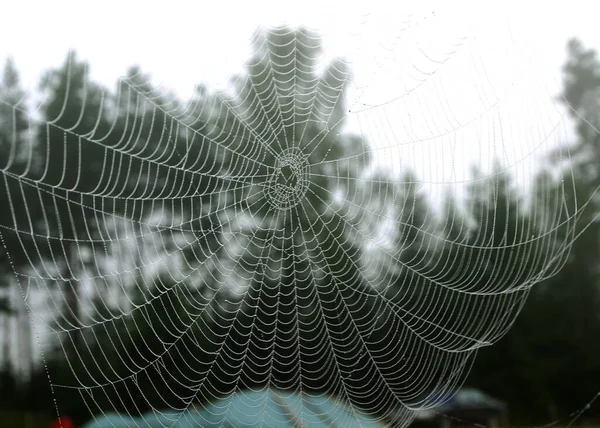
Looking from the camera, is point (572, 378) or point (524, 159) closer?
point (524, 159)

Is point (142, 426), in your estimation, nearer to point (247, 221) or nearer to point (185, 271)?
point (185, 271)

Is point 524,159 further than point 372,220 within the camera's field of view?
No

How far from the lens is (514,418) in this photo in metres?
20.3

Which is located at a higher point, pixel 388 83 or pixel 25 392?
pixel 388 83

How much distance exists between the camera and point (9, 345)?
2288 cm

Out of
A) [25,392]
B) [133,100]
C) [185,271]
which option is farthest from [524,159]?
[25,392]

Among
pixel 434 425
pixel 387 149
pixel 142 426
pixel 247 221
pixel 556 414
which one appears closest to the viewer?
pixel 387 149

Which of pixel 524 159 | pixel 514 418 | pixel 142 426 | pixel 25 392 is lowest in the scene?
pixel 514 418

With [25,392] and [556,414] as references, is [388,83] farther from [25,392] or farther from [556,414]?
[25,392]

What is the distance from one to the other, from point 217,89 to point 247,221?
1477 mm

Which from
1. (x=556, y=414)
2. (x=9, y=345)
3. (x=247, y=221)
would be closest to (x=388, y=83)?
(x=247, y=221)

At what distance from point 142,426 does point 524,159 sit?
7363mm

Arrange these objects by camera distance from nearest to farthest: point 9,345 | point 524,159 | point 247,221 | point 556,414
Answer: point 524,159 → point 247,221 → point 556,414 → point 9,345

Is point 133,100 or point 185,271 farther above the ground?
point 133,100
